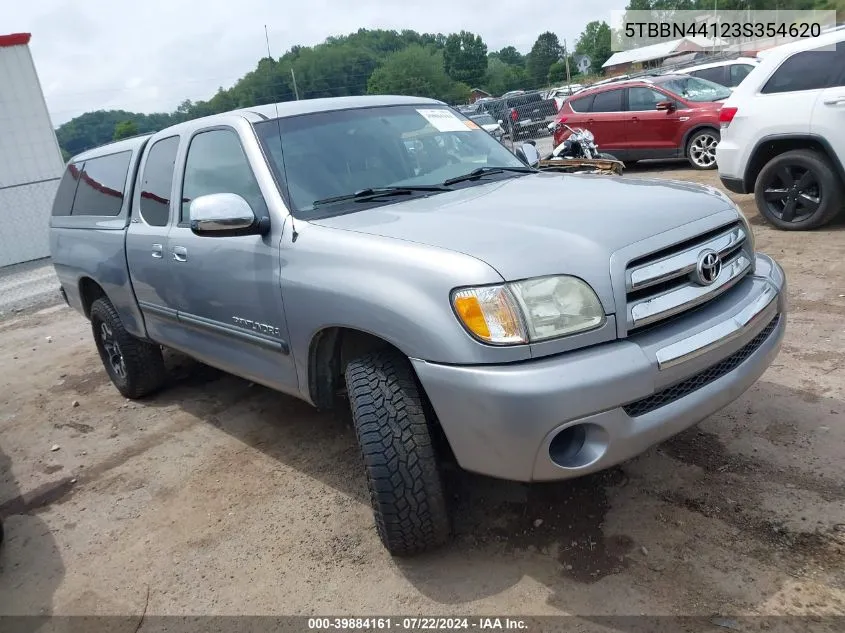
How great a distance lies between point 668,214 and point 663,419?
0.79 m

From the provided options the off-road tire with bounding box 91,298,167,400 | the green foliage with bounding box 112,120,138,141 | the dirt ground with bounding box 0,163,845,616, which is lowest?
the dirt ground with bounding box 0,163,845,616

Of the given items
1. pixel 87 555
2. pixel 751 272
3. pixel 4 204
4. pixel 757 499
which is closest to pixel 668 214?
pixel 751 272

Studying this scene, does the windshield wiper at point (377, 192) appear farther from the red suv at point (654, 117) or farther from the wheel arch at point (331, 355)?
the red suv at point (654, 117)

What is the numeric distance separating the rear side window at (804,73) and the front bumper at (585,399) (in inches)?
192

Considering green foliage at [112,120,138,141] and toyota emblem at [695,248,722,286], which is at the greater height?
green foliage at [112,120,138,141]

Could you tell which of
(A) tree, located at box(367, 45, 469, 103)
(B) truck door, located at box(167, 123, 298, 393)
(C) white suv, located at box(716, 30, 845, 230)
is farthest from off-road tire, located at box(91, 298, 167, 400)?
(A) tree, located at box(367, 45, 469, 103)

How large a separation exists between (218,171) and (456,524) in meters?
2.12

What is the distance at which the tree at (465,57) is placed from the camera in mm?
69750

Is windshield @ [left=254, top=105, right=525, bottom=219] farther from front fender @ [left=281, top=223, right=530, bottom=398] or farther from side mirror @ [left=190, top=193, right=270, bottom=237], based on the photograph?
front fender @ [left=281, top=223, right=530, bottom=398]

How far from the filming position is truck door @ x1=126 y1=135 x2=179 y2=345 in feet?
12.8

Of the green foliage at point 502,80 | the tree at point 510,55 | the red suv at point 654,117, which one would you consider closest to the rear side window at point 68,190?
the red suv at point 654,117

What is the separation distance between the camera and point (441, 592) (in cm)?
251

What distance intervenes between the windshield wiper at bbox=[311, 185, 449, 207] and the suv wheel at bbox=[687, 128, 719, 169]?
9204mm

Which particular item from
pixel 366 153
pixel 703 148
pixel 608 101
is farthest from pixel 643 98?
pixel 366 153
